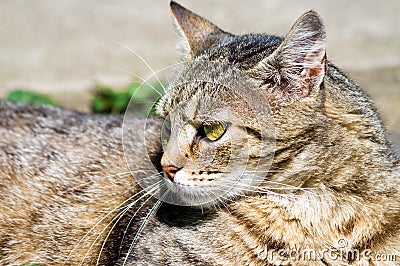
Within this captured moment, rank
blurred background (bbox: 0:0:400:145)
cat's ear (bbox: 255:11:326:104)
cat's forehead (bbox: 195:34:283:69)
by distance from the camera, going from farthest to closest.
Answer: blurred background (bbox: 0:0:400:145) < cat's forehead (bbox: 195:34:283:69) < cat's ear (bbox: 255:11:326:104)

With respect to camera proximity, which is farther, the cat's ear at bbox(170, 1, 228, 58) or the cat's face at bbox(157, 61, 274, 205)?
the cat's ear at bbox(170, 1, 228, 58)

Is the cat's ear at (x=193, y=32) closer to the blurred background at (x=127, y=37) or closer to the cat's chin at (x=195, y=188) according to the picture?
the cat's chin at (x=195, y=188)

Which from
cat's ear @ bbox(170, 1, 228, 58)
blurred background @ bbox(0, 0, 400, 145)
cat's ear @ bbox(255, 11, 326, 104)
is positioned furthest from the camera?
blurred background @ bbox(0, 0, 400, 145)

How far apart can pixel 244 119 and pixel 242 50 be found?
0.37m

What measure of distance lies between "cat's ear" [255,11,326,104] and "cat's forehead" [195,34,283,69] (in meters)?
0.10

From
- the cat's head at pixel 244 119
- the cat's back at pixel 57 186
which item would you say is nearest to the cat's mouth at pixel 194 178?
the cat's head at pixel 244 119

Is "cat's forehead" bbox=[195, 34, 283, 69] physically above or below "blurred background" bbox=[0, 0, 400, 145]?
below

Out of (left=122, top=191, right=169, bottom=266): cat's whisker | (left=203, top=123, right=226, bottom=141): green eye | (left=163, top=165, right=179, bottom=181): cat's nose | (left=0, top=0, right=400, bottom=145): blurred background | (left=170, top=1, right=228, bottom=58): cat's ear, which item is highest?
(left=0, top=0, right=400, bottom=145): blurred background

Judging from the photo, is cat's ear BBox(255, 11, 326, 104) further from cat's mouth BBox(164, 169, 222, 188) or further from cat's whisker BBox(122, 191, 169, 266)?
cat's whisker BBox(122, 191, 169, 266)

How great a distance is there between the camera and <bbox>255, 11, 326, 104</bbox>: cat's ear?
2348mm

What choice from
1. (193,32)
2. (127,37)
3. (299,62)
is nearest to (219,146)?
(299,62)

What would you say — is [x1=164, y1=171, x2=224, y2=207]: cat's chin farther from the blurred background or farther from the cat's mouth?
the blurred background

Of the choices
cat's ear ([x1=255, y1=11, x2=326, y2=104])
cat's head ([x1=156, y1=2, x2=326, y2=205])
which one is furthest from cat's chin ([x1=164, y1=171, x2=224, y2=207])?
cat's ear ([x1=255, y1=11, x2=326, y2=104])

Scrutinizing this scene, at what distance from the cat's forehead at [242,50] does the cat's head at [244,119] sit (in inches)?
0.6
